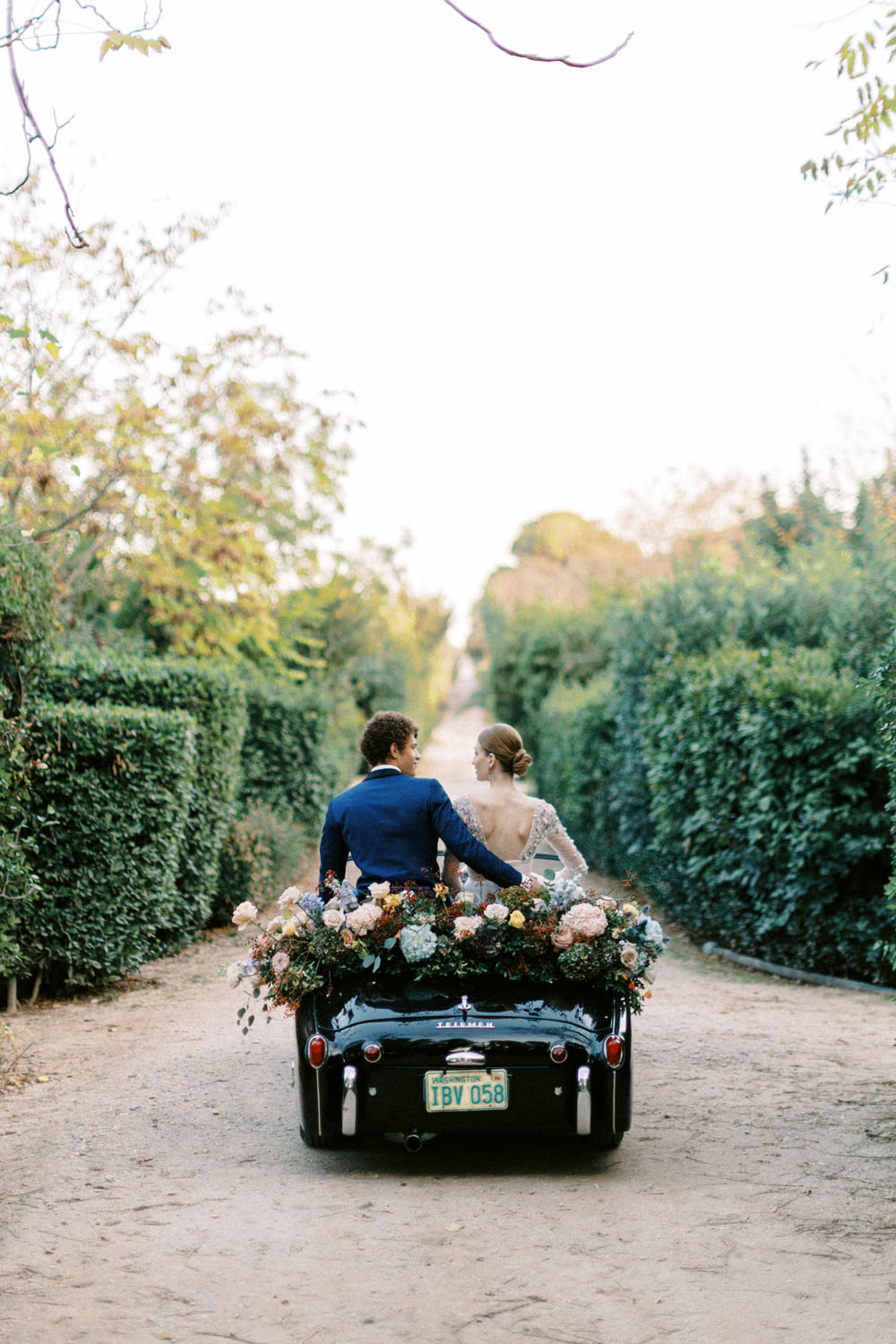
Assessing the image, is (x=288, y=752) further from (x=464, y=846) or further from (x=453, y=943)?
(x=453, y=943)

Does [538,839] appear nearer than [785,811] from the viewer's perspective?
Yes

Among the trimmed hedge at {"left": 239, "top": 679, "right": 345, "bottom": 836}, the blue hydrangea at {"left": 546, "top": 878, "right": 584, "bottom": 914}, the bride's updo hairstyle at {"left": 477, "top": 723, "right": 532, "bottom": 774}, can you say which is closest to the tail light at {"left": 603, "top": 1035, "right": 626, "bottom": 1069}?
the blue hydrangea at {"left": 546, "top": 878, "right": 584, "bottom": 914}

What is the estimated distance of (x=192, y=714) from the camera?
12.2m

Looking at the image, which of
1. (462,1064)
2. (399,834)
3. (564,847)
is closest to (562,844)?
(564,847)

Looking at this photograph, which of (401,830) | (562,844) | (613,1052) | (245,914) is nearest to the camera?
(613,1052)

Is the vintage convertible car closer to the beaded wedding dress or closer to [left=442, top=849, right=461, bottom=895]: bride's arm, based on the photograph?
[left=442, top=849, right=461, bottom=895]: bride's arm

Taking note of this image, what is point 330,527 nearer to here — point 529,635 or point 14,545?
point 529,635

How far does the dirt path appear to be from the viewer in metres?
4.28

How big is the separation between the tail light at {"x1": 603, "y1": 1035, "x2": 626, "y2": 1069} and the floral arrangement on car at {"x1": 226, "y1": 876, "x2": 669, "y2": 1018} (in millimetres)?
262

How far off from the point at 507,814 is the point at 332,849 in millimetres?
1032

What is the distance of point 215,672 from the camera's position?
1327 cm

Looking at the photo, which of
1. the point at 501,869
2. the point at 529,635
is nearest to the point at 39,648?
the point at 501,869

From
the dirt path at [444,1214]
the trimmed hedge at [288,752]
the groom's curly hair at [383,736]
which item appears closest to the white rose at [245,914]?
the groom's curly hair at [383,736]

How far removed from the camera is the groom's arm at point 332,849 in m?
6.51
